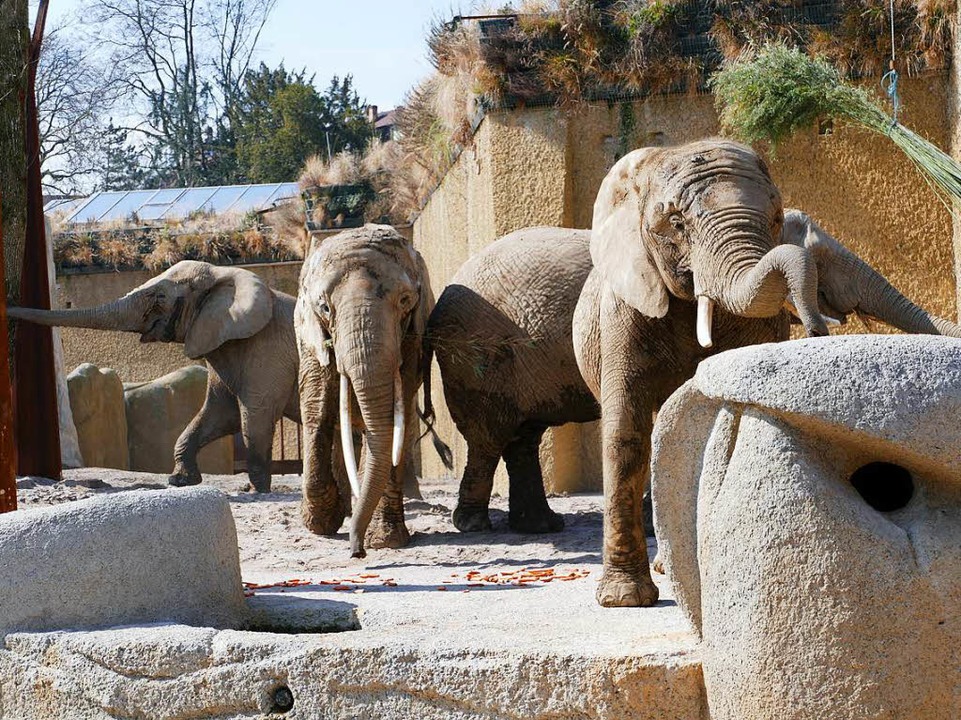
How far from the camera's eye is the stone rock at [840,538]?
350 cm

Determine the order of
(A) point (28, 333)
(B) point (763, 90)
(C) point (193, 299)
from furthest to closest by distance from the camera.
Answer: (C) point (193, 299), (A) point (28, 333), (B) point (763, 90)

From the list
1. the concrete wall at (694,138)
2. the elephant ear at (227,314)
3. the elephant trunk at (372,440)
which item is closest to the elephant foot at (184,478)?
the elephant ear at (227,314)

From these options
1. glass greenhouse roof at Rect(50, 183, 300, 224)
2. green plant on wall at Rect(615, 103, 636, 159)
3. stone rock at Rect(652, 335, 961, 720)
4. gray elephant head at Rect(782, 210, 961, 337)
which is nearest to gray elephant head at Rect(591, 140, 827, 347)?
gray elephant head at Rect(782, 210, 961, 337)

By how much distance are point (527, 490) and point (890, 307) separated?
142 inches

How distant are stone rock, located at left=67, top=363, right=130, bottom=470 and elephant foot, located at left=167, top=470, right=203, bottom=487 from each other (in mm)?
4564

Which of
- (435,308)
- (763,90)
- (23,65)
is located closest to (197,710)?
(435,308)

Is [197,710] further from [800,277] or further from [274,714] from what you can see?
[800,277]

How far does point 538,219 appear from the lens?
1114 centimetres

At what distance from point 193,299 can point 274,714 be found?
30.5 feet

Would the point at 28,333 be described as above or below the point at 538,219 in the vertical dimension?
below

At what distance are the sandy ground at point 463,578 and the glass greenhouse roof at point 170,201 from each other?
1714 centimetres

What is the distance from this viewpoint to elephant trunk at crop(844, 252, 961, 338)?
17.1 feet

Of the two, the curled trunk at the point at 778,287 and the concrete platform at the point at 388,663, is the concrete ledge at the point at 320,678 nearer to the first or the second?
the concrete platform at the point at 388,663

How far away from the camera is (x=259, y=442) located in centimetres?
1310
